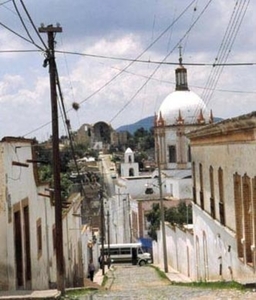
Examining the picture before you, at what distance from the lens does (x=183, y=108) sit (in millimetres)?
65000

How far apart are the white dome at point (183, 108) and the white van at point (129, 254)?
1654cm

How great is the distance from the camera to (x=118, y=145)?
526ft

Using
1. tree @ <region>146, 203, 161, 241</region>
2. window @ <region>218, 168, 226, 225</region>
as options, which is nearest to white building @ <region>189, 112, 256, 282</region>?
window @ <region>218, 168, 226, 225</region>

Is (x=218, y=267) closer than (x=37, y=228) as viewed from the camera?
No

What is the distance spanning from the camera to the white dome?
64.9m

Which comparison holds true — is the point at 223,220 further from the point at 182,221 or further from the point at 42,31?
the point at 182,221

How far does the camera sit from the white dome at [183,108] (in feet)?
213

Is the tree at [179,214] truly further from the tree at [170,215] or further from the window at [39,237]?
the window at [39,237]

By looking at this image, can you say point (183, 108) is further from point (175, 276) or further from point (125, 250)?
point (175, 276)

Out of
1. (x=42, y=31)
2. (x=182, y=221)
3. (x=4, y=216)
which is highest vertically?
(x=42, y=31)

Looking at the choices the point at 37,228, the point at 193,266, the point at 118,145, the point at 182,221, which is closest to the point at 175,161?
the point at 182,221

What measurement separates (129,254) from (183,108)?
1807 cm

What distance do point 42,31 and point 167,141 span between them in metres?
51.3

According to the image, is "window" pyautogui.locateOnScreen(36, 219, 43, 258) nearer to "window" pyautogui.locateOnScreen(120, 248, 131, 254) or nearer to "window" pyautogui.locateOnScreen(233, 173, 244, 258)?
"window" pyautogui.locateOnScreen(233, 173, 244, 258)
